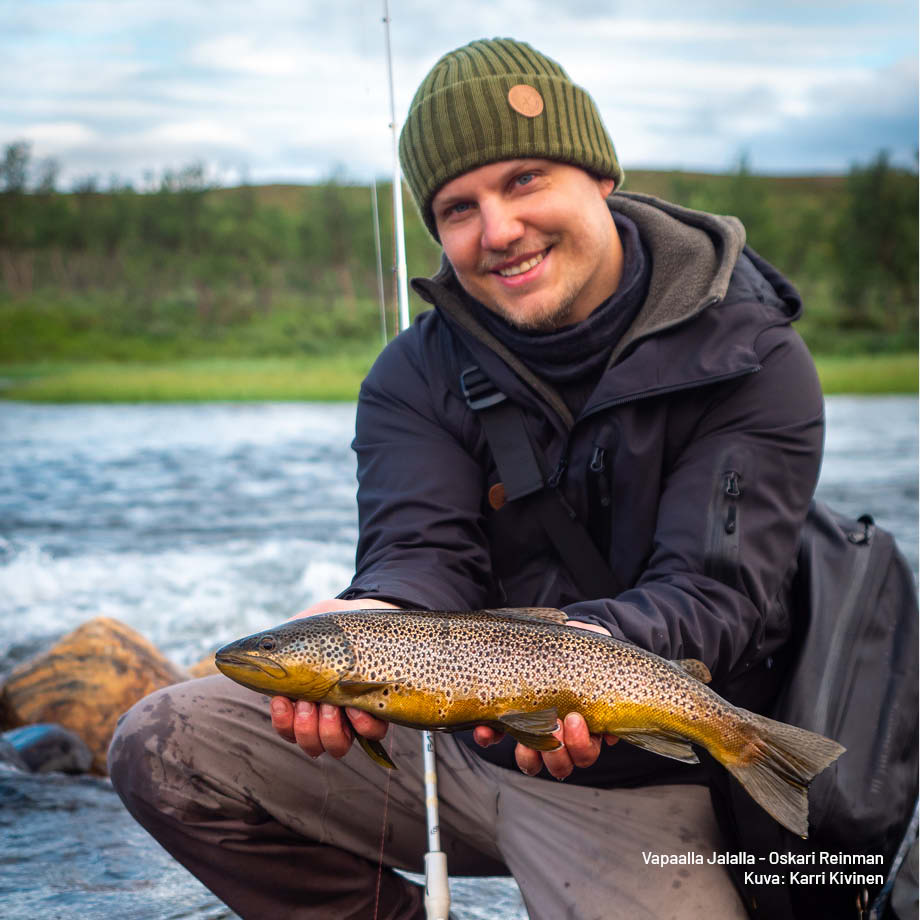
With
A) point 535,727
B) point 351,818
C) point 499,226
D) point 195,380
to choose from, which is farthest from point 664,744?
point 195,380

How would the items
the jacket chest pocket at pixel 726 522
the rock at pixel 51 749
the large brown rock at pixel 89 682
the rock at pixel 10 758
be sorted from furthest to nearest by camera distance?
the large brown rock at pixel 89 682 → the rock at pixel 51 749 → the rock at pixel 10 758 → the jacket chest pocket at pixel 726 522

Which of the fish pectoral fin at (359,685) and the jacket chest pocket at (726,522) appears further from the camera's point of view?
the jacket chest pocket at (726,522)

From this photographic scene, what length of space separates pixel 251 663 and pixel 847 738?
1.67 m

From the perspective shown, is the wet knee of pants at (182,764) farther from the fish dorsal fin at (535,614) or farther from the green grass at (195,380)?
the green grass at (195,380)

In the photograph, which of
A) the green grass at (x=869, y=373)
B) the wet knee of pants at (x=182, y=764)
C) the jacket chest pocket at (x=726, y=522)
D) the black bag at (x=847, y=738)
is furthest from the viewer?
the green grass at (x=869, y=373)

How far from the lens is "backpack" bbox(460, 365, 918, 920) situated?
2896 millimetres

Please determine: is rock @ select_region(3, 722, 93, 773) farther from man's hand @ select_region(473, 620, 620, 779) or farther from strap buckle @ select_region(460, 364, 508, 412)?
man's hand @ select_region(473, 620, 620, 779)

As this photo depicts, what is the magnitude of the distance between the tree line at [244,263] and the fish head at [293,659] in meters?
52.2

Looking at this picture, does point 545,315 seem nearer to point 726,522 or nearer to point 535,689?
point 726,522

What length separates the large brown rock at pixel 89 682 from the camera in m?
5.83

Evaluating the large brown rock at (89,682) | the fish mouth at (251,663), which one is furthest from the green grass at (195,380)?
the fish mouth at (251,663)

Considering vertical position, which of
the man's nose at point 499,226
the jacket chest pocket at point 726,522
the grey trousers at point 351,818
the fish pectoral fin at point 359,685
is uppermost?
the man's nose at point 499,226

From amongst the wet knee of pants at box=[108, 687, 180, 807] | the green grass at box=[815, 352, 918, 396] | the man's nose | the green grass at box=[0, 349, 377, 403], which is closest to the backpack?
the man's nose

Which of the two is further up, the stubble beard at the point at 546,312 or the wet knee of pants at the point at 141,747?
the stubble beard at the point at 546,312
